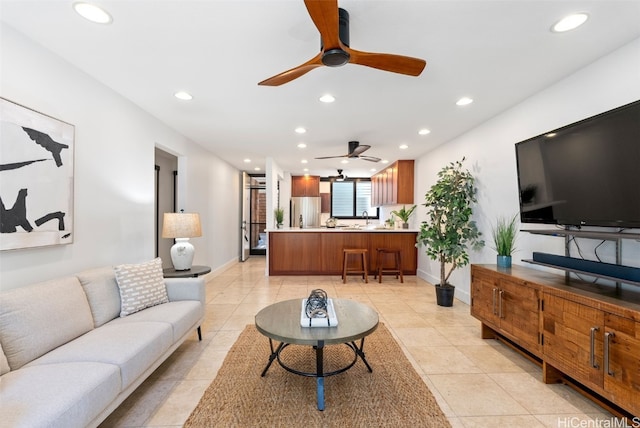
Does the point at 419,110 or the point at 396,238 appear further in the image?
the point at 396,238

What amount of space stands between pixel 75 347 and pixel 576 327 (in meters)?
3.16

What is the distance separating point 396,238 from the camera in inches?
233

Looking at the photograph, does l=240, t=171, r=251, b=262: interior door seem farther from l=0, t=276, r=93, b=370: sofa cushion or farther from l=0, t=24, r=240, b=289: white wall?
l=0, t=276, r=93, b=370: sofa cushion

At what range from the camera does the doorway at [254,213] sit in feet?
26.0

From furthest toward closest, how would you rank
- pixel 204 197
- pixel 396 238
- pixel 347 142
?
pixel 396 238
pixel 204 197
pixel 347 142

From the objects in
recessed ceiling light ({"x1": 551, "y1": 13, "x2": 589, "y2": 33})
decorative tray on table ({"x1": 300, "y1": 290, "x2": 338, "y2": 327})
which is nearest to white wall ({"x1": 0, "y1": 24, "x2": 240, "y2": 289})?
decorative tray on table ({"x1": 300, "y1": 290, "x2": 338, "y2": 327})

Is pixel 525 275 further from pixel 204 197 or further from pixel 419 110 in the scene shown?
pixel 204 197

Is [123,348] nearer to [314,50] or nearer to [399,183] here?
[314,50]

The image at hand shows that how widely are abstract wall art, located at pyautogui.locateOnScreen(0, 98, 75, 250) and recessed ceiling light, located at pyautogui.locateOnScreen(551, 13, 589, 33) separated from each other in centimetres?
354

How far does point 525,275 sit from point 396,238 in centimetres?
347

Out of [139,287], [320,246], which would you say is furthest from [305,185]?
[139,287]

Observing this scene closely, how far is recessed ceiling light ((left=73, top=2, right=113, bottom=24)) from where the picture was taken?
1653 mm

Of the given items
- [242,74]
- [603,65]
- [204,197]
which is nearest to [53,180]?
[242,74]

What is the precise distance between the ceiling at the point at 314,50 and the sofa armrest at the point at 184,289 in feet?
6.09
